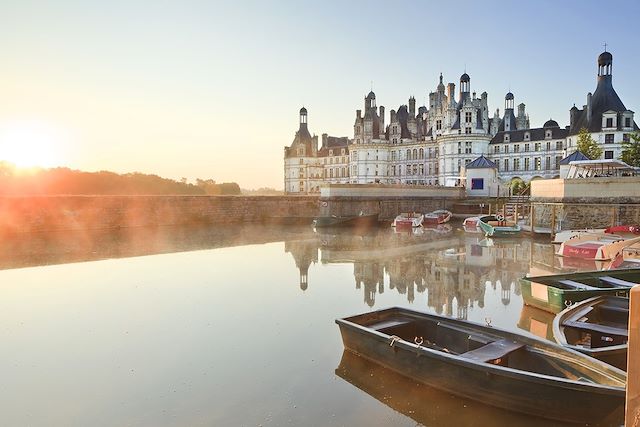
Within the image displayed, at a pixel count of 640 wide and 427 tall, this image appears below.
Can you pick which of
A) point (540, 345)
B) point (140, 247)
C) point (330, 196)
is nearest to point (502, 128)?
point (330, 196)

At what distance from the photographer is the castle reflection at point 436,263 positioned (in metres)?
15.5

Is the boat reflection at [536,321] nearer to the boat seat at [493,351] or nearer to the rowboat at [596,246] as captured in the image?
the boat seat at [493,351]

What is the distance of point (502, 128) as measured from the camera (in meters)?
72.7

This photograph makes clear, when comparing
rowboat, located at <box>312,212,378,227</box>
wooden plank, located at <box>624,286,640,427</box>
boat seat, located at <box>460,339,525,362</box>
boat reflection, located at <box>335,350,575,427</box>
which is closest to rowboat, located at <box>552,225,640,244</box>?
boat seat, located at <box>460,339,525,362</box>

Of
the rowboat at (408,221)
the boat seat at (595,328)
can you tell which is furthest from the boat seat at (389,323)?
the rowboat at (408,221)

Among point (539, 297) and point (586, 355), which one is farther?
point (539, 297)

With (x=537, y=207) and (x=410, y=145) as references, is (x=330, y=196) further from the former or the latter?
(x=410, y=145)

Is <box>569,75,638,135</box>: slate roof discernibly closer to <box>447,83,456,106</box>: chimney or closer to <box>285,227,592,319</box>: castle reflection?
<box>447,83,456,106</box>: chimney

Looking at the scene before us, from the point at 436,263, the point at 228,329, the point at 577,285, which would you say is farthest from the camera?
the point at 436,263

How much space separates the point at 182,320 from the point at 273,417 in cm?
597

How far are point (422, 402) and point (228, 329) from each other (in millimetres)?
5728

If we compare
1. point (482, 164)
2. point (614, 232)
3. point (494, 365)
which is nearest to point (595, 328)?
point (494, 365)

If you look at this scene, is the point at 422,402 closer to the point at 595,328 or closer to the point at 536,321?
the point at 595,328

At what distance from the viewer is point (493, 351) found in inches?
298
